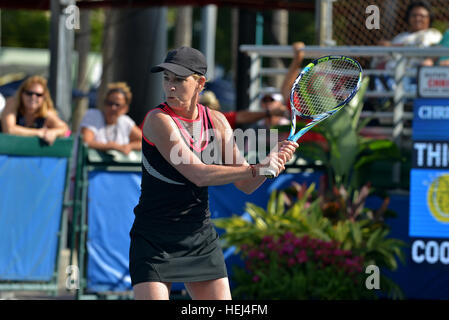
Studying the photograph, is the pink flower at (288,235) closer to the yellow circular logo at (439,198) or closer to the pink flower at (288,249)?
the pink flower at (288,249)

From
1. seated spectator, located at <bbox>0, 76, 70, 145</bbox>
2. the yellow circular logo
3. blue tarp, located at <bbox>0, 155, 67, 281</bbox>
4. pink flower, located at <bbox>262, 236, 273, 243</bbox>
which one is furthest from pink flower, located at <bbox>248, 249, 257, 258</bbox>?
seated spectator, located at <bbox>0, 76, 70, 145</bbox>

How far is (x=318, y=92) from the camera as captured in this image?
548 centimetres

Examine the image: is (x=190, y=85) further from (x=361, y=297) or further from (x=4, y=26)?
(x=4, y=26)

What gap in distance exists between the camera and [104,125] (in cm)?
879

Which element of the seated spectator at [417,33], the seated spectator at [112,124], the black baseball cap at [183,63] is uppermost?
the seated spectator at [417,33]

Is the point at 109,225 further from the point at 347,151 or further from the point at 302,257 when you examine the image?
the point at 347,151

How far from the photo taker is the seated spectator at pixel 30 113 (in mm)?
8172

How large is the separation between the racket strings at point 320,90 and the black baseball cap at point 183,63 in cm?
73

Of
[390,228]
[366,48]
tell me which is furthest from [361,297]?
[366,48]

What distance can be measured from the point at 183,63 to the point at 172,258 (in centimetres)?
104

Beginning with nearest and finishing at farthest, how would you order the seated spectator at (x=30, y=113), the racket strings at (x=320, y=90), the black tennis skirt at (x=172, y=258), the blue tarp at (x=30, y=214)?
the black tennis skirt at (x=172, y=258) → the racket strings at (x=320, y=90) → the blue tarp at (x=30, y=214) → the seated spectator at (x=30, y=113)

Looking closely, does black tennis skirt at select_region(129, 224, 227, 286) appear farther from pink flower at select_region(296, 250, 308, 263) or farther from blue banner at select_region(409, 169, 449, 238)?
blue banner at select_region(409, 169, 449, 238)

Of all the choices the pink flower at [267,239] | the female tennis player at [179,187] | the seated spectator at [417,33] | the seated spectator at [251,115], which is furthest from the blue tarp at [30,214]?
the seated spectator at [417,33]

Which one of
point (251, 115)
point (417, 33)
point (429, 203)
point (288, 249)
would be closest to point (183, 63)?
point (288, 249)
